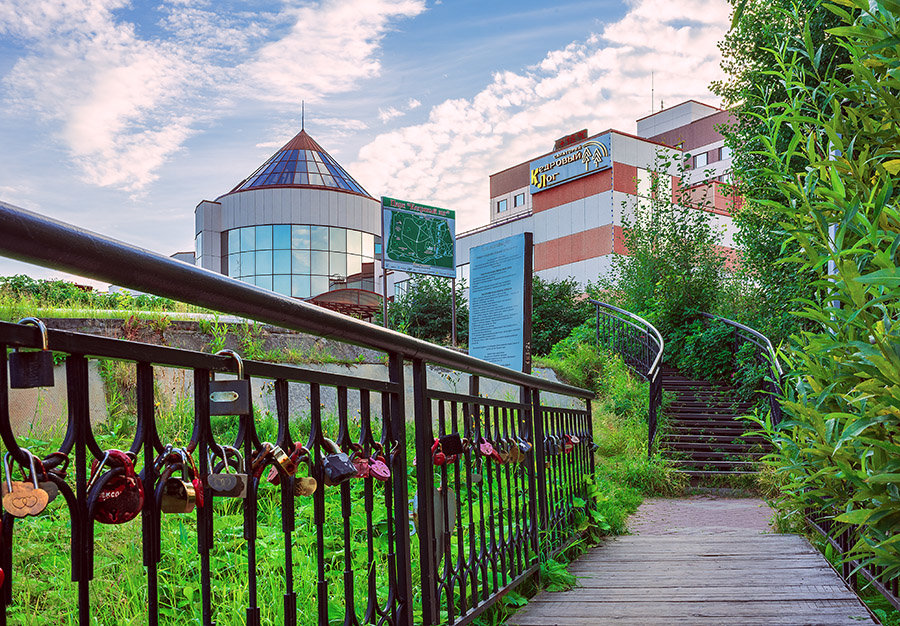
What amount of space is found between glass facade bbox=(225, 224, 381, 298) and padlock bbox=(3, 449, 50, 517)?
3277 cm

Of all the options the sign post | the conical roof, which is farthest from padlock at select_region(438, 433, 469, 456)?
the conical roof

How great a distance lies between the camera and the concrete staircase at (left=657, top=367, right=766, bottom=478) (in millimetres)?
9703

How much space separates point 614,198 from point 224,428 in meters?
23.1

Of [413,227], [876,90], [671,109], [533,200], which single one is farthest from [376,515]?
[671,109]

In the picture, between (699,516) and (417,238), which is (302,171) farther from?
(699,516)

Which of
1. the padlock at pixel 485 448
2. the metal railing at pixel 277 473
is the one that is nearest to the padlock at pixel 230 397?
the metal railing at pixel 277 473

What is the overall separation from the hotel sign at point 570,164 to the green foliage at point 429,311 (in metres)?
9.65

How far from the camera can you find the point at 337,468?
5.55 ft

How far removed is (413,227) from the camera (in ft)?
36.3

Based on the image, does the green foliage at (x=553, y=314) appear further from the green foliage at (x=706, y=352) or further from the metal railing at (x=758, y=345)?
the metal railing at (x=758, y=345)

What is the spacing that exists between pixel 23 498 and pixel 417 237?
33.9 feet

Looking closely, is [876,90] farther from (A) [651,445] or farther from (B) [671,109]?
(B) [671,109]

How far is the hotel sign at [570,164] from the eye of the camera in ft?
90.9

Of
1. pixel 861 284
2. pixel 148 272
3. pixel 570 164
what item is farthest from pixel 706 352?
pixel 570 164
